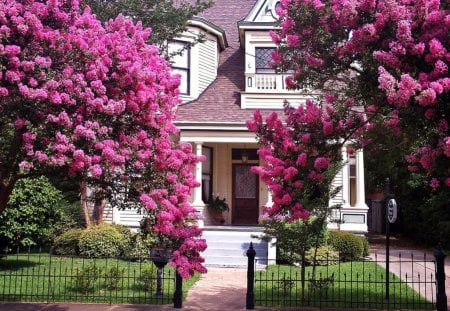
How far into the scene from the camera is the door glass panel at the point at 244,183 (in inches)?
748

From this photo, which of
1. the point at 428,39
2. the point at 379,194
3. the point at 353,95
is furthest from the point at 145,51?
the point at 379,194

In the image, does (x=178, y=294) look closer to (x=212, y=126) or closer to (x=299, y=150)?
(x=299, y=150)

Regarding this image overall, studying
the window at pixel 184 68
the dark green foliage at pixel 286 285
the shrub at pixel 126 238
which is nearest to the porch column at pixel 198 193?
the shrub at pixel 126 238

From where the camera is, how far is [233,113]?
17.8 meters

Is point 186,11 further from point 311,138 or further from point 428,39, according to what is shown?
point 428,39

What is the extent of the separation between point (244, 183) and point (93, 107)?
12.9m

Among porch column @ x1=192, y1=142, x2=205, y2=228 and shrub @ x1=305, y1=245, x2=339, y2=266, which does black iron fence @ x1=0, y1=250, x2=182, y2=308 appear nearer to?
shrub @ x1=305, y1=245, x2=339, y2=266

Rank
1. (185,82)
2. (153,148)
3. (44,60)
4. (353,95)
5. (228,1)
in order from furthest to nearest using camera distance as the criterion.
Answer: (228,1), (185,82), (353,95), (153,148), (44,60)

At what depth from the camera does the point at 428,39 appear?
614 centimetres

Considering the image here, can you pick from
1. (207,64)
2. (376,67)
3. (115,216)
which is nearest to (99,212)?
(115,216)

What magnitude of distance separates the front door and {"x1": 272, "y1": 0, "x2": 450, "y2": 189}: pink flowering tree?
10978 millimetres

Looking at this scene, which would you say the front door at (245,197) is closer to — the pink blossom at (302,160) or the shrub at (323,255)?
the shrub at (323,255)

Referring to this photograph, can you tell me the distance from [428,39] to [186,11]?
10.1 meters

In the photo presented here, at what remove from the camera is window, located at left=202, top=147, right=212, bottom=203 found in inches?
732
